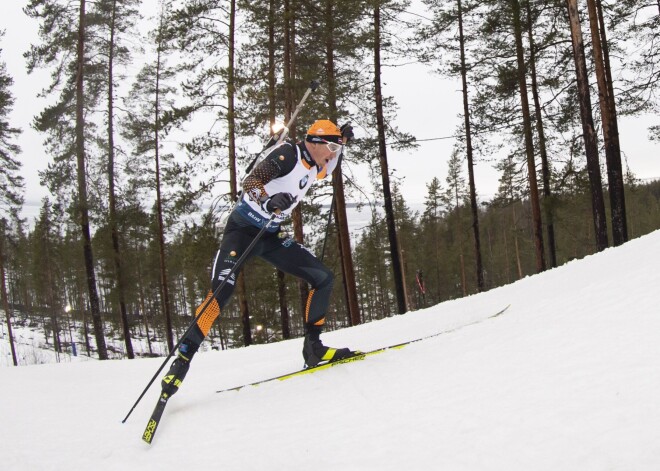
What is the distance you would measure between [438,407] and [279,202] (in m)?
2.13

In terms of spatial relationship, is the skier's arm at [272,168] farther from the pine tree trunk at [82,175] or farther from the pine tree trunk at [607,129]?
the pine tree trunk at [82,175]

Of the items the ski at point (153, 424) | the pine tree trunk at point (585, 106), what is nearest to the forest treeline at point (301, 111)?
the pine tree trunk at point (585, 106)

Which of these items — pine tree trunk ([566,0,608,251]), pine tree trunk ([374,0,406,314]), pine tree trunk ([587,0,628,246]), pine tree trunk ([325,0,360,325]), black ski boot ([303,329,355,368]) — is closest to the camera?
black ski boot ([303,329,355,368])

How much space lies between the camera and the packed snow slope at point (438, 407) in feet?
6.73

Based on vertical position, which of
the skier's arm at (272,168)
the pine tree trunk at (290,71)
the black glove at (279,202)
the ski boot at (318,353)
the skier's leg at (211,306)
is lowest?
the ski boot at (318,353)

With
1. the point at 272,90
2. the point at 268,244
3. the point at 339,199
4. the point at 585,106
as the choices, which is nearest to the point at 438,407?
the point at 268,244

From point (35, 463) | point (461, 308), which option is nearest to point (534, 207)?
point (461, 308)

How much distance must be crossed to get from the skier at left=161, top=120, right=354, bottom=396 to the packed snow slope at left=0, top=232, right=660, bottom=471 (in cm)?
45

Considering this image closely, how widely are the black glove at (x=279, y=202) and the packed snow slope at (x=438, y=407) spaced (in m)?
1.62

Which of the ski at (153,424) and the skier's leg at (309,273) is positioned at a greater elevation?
the skier's leg at (309,273)

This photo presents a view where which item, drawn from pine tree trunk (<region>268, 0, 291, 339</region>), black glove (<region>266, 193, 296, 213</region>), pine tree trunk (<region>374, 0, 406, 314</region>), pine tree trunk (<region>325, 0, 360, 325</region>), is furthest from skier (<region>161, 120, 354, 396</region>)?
pine tree trunk (<region>374, 0, 406, 314</region>)

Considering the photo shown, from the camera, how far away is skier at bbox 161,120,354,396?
3.92 m

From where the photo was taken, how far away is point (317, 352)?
169 inches

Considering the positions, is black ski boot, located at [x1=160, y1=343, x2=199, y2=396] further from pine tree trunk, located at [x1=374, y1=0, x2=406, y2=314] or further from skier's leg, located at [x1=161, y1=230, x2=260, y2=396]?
pine tree trunk, located at [x1=374, y1=0, x2=406, y2=314]
